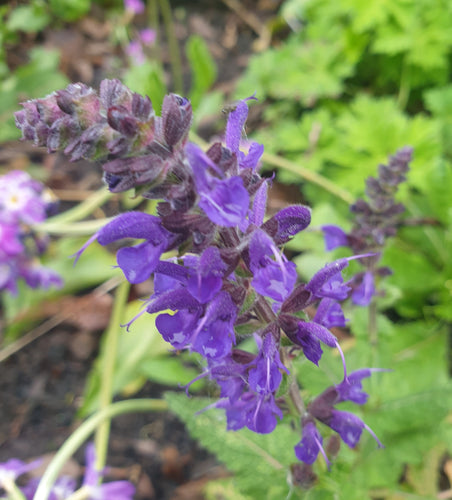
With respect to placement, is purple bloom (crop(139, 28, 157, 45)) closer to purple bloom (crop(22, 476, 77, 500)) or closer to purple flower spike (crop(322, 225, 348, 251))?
purple flower spike (crop(322, 225, 348, 251))

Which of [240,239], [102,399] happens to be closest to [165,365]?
[102,399]

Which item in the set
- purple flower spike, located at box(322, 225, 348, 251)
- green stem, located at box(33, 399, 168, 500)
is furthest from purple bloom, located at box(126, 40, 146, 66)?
purple flower spike, located at box(322, 225, 348, 251)

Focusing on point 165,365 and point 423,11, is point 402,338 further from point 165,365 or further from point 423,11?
point 423,11

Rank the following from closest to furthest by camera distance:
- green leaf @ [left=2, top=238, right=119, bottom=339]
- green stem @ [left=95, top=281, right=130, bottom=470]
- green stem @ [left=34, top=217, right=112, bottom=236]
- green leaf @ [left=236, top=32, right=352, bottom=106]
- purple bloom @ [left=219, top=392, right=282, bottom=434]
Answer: purple bloom @ [left=219, top=392, right=282, bottom=434], green stem @ [left=95, top=281, right=130, bottom=470], green stem @ [left=34, top=217, right=112, bottom=236], green leaf @ [left=2, top=238, right=119, bottom=339], green leaf @ [left=236, top=32, right=352, bottom=106]

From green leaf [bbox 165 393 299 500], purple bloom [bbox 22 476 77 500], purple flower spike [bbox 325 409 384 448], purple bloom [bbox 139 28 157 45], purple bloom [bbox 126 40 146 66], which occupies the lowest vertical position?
purple bloom [bbox 22 476 77 500]

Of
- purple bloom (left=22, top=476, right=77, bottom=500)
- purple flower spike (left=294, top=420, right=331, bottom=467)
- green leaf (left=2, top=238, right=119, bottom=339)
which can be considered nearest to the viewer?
purple flower spike (left=294, top=420, right=331, bottom=467)

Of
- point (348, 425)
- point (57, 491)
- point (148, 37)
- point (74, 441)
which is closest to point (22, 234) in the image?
point (74, 441)

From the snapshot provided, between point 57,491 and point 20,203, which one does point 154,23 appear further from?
point 57,491
